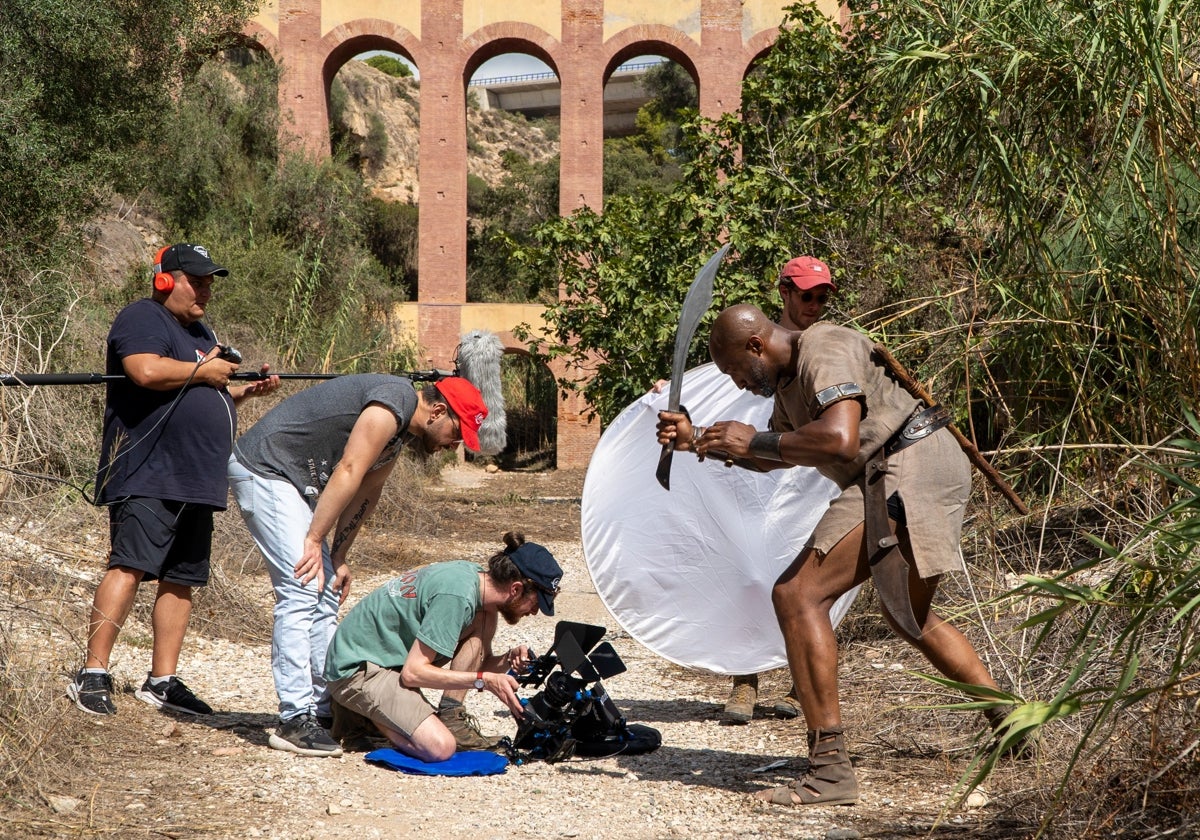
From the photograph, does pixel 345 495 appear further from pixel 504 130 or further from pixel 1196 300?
pixel 504 130

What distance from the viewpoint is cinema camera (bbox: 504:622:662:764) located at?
470 centimetres

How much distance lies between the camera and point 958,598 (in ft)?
20.3

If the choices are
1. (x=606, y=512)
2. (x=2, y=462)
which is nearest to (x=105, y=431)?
(x=2, y=462)

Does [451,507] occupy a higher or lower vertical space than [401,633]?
lower

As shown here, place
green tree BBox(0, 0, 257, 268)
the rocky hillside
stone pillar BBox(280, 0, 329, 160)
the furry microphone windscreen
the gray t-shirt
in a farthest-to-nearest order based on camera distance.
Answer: the rocky hillside, stone pillar BBox(280, 0, 329, 160), green tree BBox(0, 0, 257, 268), the furry microphone windscreen, the gray t-shirt

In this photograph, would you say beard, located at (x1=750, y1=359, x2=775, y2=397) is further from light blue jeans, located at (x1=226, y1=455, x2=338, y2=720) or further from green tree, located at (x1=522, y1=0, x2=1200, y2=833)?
light blue jeans, located at (x1=226, y1=455, x2=338, y2=720)

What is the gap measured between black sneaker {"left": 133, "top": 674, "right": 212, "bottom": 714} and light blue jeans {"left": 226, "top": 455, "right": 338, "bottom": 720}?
651 millimetres

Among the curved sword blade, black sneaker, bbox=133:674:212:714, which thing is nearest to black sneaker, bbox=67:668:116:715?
black sneaker, bbox=133:674:212:714

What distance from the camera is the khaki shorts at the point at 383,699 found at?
4469mm

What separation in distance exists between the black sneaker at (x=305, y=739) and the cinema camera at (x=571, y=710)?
2.23 ft

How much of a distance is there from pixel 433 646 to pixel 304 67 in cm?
2251

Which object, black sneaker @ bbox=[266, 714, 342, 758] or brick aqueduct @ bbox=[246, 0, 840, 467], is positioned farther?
brick aqueduct @ bbox=[246, 0, 840, 467]

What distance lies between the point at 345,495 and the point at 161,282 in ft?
4.76

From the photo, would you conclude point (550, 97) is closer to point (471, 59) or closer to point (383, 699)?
point (471, 59)
